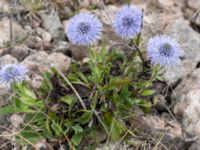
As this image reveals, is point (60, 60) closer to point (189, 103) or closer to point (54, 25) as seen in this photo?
point (54, 25)

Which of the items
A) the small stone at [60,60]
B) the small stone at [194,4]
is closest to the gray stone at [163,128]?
the small stone at [60,60]

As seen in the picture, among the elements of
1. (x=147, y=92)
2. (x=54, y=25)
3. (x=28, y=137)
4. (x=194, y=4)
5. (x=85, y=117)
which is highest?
(x=194, y=4)

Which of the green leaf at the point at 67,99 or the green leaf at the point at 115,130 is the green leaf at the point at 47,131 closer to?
the green leaf at the point at 67,99

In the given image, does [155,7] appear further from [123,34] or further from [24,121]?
[24,121]

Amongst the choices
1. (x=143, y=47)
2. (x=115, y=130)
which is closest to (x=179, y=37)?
(x=143, y=47)

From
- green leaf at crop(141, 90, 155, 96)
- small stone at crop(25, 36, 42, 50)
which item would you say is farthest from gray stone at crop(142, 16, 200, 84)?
small stone at crop(25, 36, 42, 50)

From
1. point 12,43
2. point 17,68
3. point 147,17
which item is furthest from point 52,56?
point 147,17
